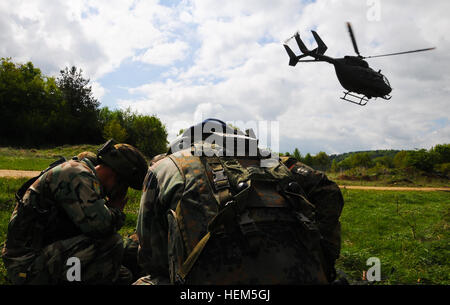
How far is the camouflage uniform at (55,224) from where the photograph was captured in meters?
2.96

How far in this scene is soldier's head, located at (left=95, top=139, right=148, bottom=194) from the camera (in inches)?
141

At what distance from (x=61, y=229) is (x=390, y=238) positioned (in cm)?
702

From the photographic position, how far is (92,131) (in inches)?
1886

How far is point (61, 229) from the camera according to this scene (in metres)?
3.17

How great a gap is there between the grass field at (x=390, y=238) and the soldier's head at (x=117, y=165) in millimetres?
1750

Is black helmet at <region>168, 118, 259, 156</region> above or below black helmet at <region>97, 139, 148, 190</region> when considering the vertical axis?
above

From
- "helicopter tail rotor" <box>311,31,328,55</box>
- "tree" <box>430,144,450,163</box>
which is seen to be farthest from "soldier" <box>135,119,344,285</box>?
"tree" <box>430,144,450,163</box>

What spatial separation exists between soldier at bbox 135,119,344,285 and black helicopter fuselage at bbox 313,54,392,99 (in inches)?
657

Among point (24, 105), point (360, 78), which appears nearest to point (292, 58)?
point (360, 78)

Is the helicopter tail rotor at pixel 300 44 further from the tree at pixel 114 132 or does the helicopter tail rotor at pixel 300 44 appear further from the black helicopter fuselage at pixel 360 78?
the tree at pixel 114 132

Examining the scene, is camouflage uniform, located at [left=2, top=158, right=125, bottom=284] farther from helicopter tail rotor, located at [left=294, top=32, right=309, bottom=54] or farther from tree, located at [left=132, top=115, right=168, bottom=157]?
tree, located at [left=132, top=115, right=168, bottom=157]

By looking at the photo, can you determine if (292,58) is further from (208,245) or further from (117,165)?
(208,245)

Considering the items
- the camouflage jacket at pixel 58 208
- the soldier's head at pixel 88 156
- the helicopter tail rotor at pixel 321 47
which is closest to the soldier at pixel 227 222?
the camouflage jacket at pixel 58 208
